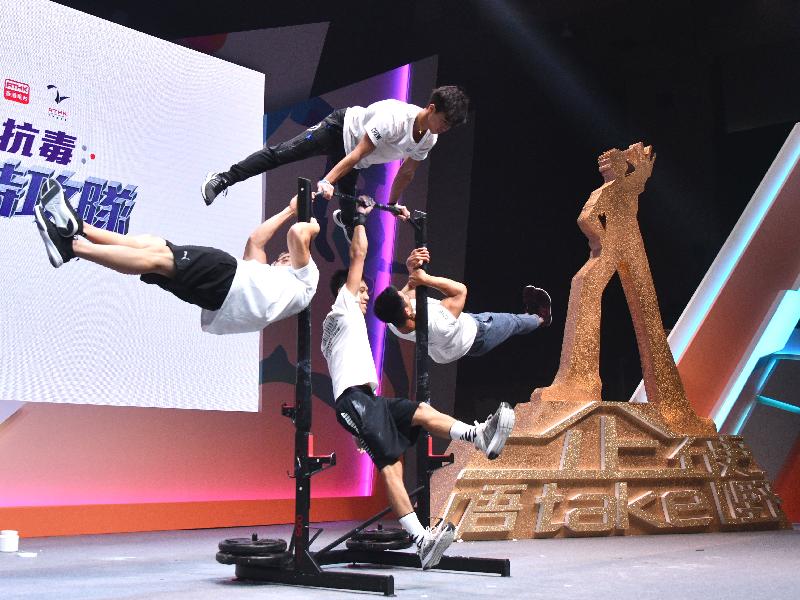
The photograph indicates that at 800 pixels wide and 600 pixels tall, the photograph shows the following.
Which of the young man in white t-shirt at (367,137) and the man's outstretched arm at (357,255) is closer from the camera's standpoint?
the young man in white t-shirt at (367,137)

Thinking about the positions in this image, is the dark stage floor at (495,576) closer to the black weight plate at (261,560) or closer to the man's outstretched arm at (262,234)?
the black weight plate at (261,560)

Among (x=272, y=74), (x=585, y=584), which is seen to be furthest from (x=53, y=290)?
(x=585, y=584)

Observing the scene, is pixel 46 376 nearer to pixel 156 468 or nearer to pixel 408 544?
pixel 156 468

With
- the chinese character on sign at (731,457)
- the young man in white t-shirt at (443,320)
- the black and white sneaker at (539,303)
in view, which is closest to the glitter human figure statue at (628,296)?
the chinese character on sign at (731,457)

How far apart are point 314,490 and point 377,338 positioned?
1.44 metres

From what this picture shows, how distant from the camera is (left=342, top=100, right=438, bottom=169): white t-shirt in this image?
456 centimetres

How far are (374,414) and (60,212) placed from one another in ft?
5.64

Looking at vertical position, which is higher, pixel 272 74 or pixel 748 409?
pixel 272 74

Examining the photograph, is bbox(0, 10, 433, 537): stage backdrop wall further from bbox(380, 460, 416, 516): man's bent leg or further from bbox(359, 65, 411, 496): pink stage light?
bbox(380, 460, 416, 516): man's bent leg

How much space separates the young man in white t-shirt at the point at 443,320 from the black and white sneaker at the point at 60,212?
179 centimetres

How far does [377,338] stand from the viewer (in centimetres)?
845

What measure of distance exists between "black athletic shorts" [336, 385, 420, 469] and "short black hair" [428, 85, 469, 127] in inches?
54.1

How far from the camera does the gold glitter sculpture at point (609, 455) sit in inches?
245

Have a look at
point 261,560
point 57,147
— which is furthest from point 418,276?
point 57,147
